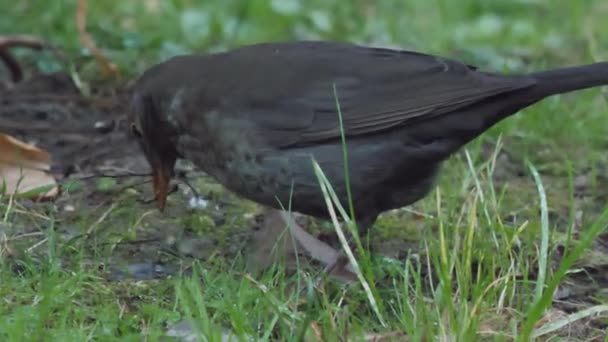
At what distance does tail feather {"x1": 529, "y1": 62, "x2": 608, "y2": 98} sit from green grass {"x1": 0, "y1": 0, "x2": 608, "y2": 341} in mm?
243

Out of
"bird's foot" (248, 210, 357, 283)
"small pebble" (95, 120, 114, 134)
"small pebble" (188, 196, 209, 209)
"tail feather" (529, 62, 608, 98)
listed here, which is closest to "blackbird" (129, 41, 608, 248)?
"tail feather" (529, 62, 608, 98)

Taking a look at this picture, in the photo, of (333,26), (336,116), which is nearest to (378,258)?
(336,116)

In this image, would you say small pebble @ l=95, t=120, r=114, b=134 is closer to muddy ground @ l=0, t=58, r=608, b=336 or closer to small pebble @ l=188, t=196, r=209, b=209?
muddy ground @ l=0, t=58, r=608, b=336

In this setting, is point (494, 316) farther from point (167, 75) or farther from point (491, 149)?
point (491, 149)

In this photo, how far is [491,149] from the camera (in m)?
5.63

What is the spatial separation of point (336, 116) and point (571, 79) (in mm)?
729

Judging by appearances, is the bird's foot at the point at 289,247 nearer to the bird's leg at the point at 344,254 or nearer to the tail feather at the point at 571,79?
the bird's leg at the point at 344,254

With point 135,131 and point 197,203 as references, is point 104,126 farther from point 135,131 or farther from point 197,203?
point 135,131

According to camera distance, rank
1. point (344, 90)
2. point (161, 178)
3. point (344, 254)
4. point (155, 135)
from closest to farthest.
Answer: point (344, 254) → point (344, 90) → point (155, 135) → point (161, 178)

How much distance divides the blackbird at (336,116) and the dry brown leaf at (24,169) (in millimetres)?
536

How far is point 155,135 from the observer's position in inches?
175

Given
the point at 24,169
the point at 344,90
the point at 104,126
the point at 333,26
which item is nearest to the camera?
the point at 344,90

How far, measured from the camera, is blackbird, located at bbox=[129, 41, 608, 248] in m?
4.21

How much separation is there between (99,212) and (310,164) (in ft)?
2.82
